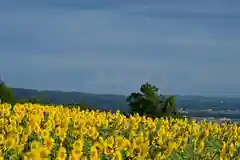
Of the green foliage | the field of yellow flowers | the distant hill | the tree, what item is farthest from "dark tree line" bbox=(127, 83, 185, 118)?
the distant hill

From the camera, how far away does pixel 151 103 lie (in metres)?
25.0

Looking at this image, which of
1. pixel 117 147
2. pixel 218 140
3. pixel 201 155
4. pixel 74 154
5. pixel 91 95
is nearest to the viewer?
pixel 74 154

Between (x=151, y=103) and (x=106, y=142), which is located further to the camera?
(x=151, y=103)

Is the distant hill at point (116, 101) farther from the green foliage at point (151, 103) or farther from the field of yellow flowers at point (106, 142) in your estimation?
the field of yellow flowers at point (106, 142)

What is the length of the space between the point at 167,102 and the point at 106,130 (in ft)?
47.5

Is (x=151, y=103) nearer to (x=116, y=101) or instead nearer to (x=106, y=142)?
(x=106, y=142)

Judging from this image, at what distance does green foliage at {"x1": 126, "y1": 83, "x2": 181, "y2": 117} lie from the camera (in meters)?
24.5

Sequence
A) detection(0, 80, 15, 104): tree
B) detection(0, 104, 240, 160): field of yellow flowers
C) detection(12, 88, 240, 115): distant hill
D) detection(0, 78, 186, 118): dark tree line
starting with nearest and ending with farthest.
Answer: detection(0, 104, 240, 160): field of yellow flowers → detection(0, 78, 186, 118): dark tree line → detection(0, 80, 15, 104): tree → detection(12, 88, 240, 115): distant hill

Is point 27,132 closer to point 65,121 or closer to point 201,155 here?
point 65,121

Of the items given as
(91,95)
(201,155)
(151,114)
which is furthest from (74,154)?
(91,95)

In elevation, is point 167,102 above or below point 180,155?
above

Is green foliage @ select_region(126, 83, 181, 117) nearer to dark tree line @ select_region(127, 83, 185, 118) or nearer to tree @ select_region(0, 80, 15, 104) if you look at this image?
dark tree line @ select_region(127, 83, 185, 118)

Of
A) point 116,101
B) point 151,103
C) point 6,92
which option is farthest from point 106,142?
point 116,101

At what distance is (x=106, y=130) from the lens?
10.6 meters
